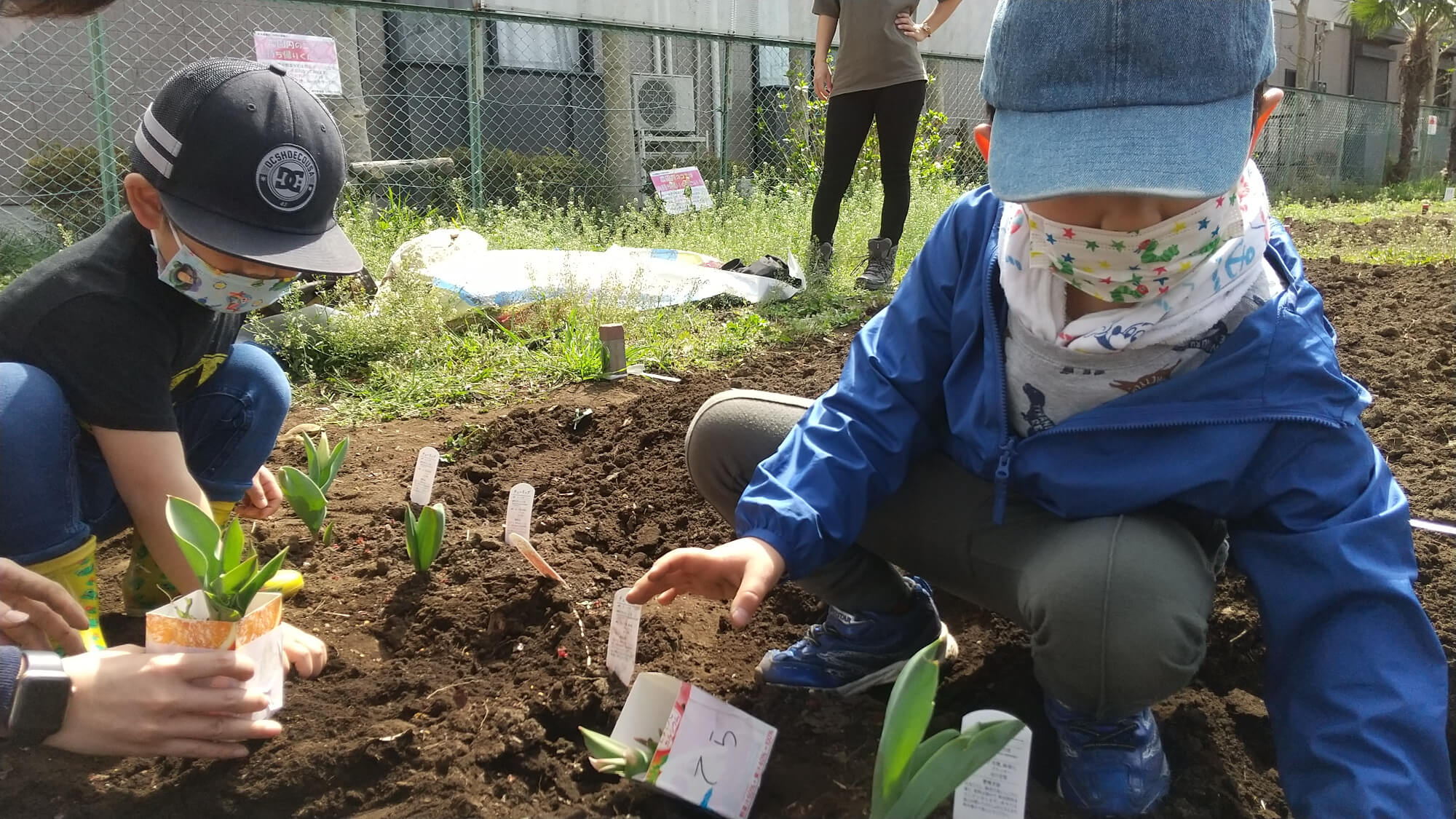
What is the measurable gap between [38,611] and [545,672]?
0.72 metres

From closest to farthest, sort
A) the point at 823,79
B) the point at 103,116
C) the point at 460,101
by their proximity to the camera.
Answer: the point at 823,79 → the point at 103,116 → the point at 460,101

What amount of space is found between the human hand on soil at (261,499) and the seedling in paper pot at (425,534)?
0.34 metres

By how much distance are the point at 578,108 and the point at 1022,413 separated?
26.8ft

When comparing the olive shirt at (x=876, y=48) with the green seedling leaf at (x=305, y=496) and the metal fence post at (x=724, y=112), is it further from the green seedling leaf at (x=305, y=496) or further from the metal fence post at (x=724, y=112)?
the green seedling leaf at (x=305, y=496)

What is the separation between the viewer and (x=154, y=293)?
5.34 ft

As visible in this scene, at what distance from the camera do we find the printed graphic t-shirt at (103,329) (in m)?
1.55

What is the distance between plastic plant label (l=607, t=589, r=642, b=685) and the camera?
1.41 metres

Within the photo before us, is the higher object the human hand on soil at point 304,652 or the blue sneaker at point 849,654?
the human hand on soil at point 304,652

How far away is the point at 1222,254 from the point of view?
1233 millimetres

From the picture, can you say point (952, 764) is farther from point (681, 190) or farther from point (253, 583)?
point (681, 190)

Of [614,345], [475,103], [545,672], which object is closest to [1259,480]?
[545,672]

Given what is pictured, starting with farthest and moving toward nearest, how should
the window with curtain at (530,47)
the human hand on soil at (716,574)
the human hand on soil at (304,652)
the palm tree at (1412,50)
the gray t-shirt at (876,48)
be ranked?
the palm tree at (1412,50), the window with curtain at (530,47), the gray t-shirt at (876,48), the human hand on soil at (304,652), the human hand on soil at (716,574)

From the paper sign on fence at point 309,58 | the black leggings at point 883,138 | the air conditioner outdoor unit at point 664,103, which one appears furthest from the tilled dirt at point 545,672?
the air conditioner outdoor unit at point 664,103

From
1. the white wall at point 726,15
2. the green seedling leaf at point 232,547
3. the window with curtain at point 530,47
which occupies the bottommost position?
the green seedling leaf at point 232,547
